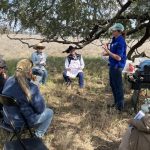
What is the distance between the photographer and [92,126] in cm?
844

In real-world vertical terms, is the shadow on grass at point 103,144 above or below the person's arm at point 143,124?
below

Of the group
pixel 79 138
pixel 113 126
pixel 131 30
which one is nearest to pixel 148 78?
pixel 113 126

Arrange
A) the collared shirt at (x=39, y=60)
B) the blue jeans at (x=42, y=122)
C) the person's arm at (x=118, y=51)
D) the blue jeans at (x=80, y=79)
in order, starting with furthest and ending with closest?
the collared shirt at (x=39, y=60)
the blue jeans at (x=80, y=79)
the person's arm at (x=118, y=51)
the blue jeans at (x=42, y=122)

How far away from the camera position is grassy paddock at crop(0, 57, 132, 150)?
763 centimetres

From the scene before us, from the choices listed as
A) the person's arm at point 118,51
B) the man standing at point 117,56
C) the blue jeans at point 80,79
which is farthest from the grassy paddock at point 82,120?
the person's arm at point 118,51

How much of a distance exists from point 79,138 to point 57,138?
0.40 metres

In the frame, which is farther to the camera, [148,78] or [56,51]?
[56,51]

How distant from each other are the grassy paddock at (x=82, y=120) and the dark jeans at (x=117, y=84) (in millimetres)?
237

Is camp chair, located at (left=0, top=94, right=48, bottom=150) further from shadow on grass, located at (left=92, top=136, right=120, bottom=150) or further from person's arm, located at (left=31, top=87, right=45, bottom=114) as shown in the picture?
shadow on grass, located at (left=92, top=136, right=120, bottom=150)

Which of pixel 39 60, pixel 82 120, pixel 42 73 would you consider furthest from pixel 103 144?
pixel 39 60

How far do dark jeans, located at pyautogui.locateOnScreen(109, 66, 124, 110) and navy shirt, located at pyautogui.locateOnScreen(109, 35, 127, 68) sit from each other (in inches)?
3.8

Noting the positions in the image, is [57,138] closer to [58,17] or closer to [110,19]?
[58,17]

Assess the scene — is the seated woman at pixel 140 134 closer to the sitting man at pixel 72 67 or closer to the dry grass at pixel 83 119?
the dry grass at pixel 83 119

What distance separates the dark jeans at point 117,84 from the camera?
29.8ft
